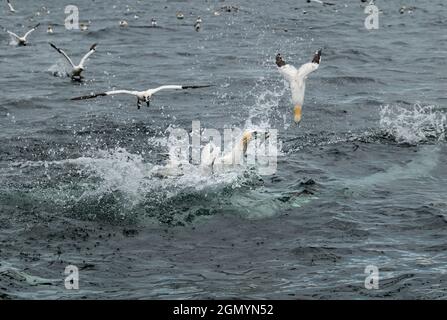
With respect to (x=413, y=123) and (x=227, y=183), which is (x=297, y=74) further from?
(x=413, y=123)

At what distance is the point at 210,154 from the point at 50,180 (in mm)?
3156

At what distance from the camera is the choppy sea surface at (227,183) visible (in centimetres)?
1207

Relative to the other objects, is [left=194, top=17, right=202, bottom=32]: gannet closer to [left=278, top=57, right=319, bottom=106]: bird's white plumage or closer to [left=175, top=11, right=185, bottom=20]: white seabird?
[left=175, top=11, right=185, bottom=20]: white seabird

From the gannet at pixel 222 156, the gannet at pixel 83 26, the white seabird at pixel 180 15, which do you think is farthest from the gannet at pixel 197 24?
the gannet at pixel 222 156

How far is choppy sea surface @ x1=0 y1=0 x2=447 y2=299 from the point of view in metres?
12.1

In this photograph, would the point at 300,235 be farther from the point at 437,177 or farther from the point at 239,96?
the point at 239,96

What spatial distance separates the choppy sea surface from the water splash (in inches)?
2.6

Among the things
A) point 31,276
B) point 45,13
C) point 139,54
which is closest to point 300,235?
point 31,276

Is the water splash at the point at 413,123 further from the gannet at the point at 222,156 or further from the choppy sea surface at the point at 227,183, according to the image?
the gannet at the point at 222,156

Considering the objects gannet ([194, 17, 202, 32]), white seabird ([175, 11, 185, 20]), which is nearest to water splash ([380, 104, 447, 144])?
gannet ([194, 17, 202, 32])

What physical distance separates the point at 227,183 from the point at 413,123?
6.64m

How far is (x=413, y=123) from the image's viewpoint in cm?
2022

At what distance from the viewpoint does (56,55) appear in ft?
102

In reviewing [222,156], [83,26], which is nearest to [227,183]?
[222,156]
